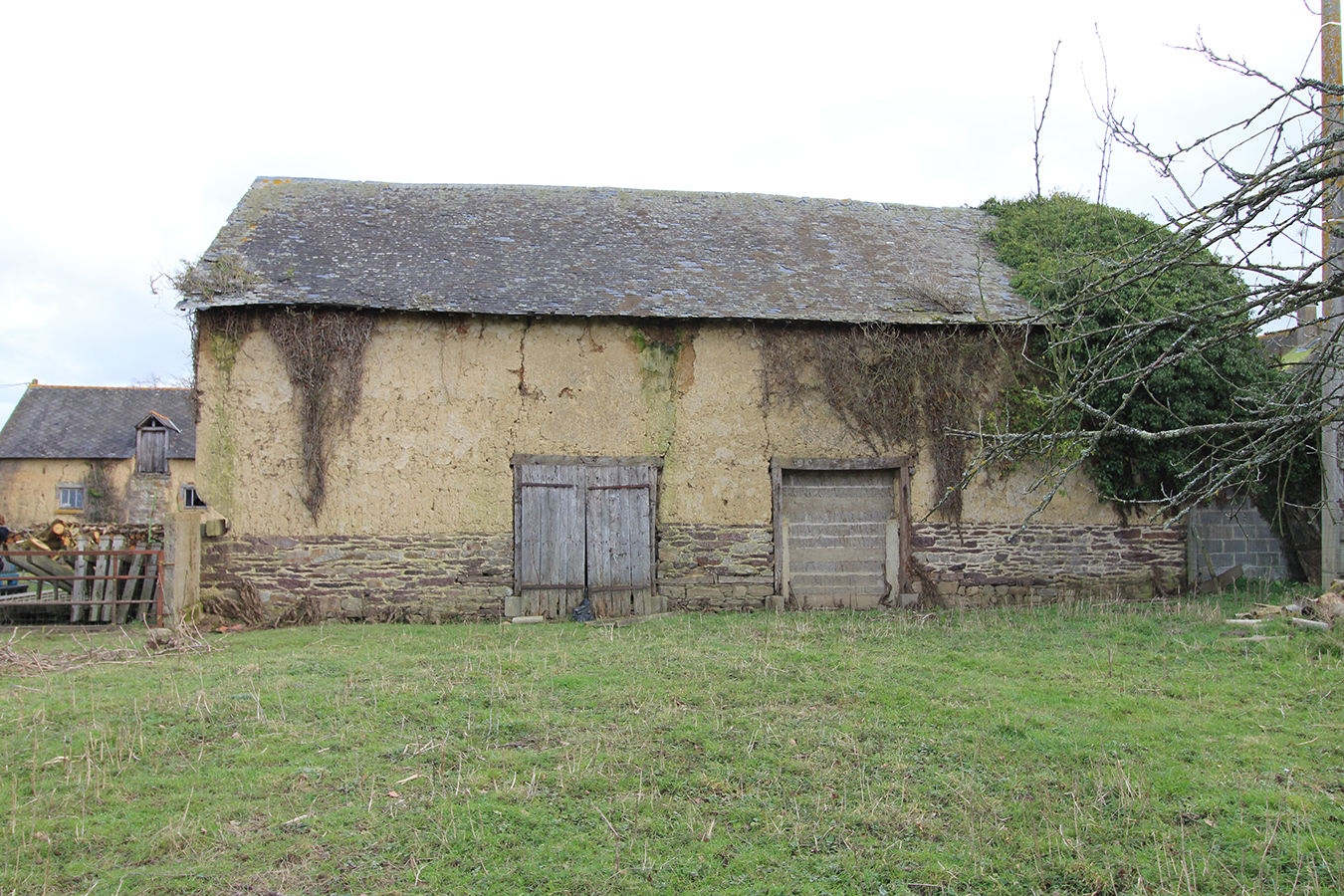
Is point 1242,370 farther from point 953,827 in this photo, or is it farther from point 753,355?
point 953,827

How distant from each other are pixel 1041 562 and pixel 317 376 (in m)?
9.86

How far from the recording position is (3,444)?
27.7m

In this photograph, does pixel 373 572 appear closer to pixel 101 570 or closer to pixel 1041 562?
pixel 101 570

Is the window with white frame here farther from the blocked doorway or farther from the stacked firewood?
the blocked doorway

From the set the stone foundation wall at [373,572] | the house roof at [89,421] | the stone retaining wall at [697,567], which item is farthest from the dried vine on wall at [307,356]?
the house roof at [89,421]

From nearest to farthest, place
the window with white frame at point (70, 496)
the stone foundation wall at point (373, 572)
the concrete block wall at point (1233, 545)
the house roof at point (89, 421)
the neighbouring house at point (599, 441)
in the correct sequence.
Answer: the stone foundation wall at point (373, 572) → the neighbouring house at point (599, 441) → the concrete block wall at point (1233, 545) → the window with white frame at point (70, 496) → the house roof at point (89, 421)

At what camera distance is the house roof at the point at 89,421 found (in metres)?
27.8

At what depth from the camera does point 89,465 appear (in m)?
27.8

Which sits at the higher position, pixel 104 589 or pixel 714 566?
pixel 714 566

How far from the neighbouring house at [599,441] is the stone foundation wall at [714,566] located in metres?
0.03

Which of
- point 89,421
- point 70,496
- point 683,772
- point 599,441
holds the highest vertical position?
point 89,421

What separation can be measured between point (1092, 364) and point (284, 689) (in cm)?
627

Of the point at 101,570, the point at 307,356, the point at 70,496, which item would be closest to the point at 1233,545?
the point at 307,356

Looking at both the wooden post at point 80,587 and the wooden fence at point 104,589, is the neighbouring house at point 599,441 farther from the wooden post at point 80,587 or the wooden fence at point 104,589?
the wooden post at point 80,587
